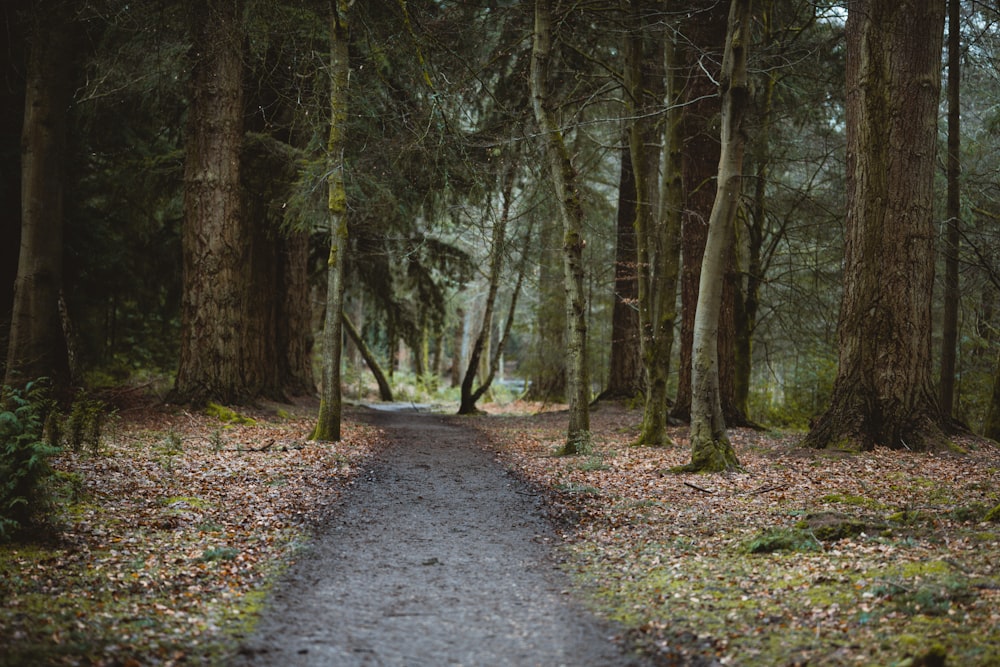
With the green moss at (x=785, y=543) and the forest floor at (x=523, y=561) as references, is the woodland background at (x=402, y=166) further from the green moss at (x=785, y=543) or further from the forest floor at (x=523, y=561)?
the green moss at (x=785, y=543)

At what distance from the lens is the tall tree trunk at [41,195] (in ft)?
40.4

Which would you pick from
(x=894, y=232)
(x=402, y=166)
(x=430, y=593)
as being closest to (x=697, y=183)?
(x=894, y=232)

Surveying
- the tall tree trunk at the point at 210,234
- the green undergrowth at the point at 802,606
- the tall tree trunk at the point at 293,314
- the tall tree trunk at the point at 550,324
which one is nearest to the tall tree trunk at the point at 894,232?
the green undergrowth at the point at 802,606

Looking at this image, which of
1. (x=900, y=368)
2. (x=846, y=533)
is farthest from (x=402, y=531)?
(x=900, y=368)

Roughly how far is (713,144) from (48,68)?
12.4 meters

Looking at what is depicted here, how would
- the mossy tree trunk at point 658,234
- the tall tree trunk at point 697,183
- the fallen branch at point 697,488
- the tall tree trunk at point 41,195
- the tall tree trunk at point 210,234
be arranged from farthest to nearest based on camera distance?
1. the tall tree trunk at point 210,234
2. the tall tree trunk at point 697,183
3. the tall tree trunk at point 41,195
4. the mossy tree trunk at point 658,234
5. the fallen branch at point 697,488

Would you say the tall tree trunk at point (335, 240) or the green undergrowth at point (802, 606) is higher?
the tall tree trunk at point (335, 240)

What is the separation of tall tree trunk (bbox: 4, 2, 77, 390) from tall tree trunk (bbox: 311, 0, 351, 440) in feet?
15.4

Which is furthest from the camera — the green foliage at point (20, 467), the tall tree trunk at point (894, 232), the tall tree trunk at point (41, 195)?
the tall tree trunk at point (41, 195)

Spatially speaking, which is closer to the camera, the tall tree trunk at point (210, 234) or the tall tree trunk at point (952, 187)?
the tall tree trunk at point (952, 187)

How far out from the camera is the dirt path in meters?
4.07

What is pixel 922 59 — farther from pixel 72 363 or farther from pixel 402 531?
pixel 72 363

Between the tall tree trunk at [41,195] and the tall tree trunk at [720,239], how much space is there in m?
10.4

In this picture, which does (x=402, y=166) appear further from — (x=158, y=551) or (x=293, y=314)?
(x=158, y=551)
